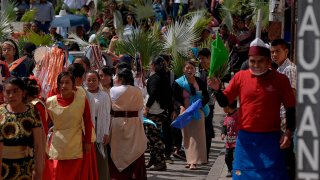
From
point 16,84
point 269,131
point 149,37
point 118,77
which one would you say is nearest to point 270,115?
point 269,131

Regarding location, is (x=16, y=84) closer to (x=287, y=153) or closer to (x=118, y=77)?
(x=287, y=153)

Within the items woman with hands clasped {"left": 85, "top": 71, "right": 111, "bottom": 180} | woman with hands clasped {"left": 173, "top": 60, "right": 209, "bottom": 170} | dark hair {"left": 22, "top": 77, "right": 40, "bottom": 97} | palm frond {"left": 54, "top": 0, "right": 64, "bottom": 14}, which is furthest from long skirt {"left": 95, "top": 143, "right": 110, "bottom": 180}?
palm frond {"left": 54, "top": 0, "right": 64, "bottom": 14}

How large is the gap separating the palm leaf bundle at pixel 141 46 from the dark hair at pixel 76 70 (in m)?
5.05

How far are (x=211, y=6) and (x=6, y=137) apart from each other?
18377mm

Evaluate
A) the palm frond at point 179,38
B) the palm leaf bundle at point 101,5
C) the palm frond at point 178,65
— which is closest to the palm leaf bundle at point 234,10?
the palm frond at point 179,38

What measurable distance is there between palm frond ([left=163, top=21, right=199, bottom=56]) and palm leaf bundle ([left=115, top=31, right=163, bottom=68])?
39 centimetres

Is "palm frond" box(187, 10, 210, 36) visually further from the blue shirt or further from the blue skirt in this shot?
the blue skirt

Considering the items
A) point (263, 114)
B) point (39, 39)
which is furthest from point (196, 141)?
point (263, 114)

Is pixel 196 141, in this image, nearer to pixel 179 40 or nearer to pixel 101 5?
pixel 179 40

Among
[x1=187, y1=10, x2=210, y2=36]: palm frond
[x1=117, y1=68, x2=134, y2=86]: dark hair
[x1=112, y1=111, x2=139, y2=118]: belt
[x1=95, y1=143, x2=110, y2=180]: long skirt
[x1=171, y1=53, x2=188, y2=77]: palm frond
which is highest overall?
[x1=187, y1=10, x2=210, y2=36]: palm frond

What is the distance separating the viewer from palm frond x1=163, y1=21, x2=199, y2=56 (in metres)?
16.6

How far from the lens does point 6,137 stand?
323 inches

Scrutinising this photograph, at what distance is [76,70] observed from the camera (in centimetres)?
1084

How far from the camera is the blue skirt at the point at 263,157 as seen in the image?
8.56m
